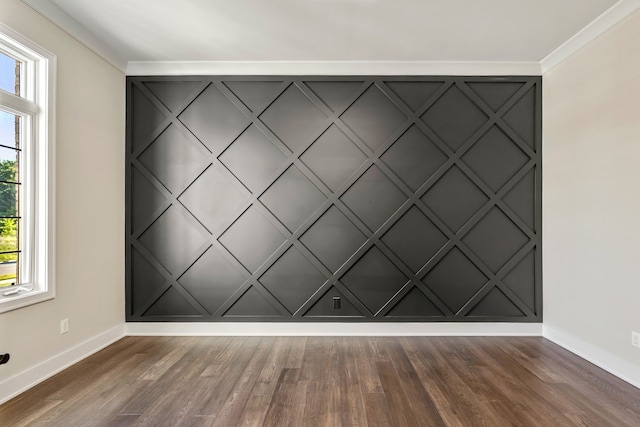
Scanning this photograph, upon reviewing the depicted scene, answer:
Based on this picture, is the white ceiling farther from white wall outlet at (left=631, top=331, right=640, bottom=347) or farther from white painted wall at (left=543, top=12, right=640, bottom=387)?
white wall outlet at (left=631, top=331, right=640, bottom=347)

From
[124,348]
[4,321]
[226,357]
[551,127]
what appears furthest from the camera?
[551,127]

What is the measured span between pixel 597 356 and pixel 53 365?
171 inches

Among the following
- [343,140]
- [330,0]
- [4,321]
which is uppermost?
[330,0]

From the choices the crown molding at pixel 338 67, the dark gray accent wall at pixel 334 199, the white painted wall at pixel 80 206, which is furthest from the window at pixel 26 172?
the crown molding at pixel 338 67

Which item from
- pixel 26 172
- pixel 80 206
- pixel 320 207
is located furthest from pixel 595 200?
pixel 26 172

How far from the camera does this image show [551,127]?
370 centimetres

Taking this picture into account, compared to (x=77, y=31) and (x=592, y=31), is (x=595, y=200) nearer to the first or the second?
(x=592, y=31)

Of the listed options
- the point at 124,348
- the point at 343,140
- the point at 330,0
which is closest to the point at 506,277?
the point at 343,140

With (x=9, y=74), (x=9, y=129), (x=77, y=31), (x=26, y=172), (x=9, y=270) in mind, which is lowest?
(x=9, y=270)

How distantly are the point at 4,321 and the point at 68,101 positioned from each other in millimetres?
1753

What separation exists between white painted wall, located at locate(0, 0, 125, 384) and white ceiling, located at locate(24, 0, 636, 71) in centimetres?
26

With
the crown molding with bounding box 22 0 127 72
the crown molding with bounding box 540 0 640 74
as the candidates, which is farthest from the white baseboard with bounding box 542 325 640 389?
the crown molding with bounding box 22 0 127 72

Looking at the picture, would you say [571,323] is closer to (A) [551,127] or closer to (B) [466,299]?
(B) [466,299]

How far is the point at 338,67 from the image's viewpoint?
3.84 metres
